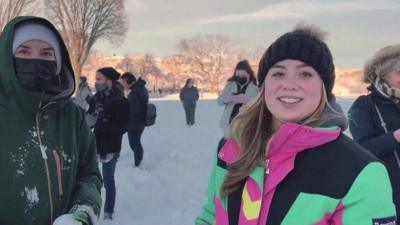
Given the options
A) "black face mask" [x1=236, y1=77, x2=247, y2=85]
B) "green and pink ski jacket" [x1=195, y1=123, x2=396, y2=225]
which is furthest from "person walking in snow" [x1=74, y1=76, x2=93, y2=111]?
"green and pink ski jacket" [x1=195, y1=123, x2=396, y2=225]

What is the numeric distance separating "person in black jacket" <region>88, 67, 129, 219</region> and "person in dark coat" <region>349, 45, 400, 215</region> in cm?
343

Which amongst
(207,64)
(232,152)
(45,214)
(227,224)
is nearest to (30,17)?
(45,214)

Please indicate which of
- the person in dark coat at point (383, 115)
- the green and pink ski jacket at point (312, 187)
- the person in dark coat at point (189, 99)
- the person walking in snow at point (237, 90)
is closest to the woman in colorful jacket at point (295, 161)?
the green and pink ski jacket at point (312, 187)

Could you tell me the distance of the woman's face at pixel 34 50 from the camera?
232 cm

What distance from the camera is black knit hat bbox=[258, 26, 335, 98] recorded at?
1.96 m

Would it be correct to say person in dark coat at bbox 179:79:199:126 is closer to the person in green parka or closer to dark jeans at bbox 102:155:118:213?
dark jeans at bbox 102:155:118:213

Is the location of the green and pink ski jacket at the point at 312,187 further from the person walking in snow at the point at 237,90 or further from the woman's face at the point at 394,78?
the person walking in snow at the point at 237,90

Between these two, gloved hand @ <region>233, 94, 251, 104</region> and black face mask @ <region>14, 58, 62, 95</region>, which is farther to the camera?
gloved hand @ <region>233, 94, 251, 104</region>

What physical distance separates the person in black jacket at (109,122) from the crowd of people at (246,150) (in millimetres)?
3747

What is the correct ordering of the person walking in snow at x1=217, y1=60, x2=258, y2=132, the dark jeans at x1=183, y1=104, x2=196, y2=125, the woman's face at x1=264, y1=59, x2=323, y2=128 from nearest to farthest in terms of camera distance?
1. the woman's face at x1=264, y1=59, x2=323, y2=128
2. the person walking in snow at x1=217, y1=60, x2=258, y2=132
3. the dark jeans at x1=183, y1=104, x2=196, y2=125

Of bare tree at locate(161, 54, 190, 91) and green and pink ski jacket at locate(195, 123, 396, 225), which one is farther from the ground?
green and pink ski jacket at locate(195, 123, 396, 225)

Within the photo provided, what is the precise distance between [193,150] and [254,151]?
9.97 m

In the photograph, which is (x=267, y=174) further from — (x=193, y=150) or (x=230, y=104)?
(x=193, y=150)

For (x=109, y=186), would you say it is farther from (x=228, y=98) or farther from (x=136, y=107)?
(x=136, y=107)
